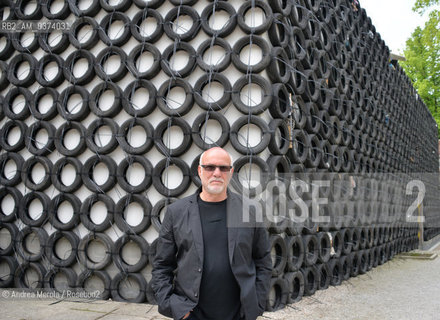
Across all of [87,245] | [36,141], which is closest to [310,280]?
[87,245]

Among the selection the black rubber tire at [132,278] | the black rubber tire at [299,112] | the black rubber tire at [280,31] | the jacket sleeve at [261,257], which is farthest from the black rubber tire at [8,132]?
the jacket sleeve at [261,257]

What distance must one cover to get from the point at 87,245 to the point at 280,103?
3264 millimetres

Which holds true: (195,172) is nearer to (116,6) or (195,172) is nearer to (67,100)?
(67,100)

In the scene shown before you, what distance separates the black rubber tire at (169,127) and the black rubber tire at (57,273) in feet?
6.77

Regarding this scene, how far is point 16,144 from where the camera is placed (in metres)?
5.57

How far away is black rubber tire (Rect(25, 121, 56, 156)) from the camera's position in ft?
17.5

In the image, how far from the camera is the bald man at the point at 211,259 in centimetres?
224

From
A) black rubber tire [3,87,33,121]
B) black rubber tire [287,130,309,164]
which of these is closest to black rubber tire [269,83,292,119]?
black rubber tire [287,130,309,164]

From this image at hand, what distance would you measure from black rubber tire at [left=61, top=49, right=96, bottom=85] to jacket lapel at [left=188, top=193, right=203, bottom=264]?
11.9ft

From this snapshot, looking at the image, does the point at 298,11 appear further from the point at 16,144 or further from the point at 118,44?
the point at 16,144

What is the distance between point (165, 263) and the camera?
2.42 meters

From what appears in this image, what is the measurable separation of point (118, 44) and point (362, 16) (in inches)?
265

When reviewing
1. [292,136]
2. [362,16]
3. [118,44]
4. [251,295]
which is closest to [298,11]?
[292,136]

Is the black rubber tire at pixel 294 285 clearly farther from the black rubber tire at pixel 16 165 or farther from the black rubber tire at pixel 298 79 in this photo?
the black rubber tire at pixel 16 165
